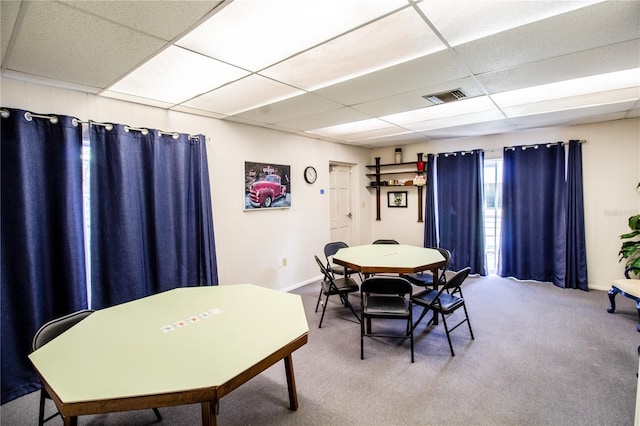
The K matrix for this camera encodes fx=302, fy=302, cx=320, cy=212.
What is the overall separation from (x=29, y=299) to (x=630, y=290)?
18.3 ft

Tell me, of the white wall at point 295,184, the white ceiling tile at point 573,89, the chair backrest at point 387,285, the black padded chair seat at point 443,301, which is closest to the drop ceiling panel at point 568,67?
the white ceiling tile at point 573,89

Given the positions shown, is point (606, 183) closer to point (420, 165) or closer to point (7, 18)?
point (420, 165)

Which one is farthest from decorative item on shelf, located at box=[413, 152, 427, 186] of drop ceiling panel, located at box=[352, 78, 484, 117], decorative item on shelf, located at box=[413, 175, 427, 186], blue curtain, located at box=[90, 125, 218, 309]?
blue curtain, located at box=[90, 125, 218, 309]

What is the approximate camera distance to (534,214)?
15.5 ft

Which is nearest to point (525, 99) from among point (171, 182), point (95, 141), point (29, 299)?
point (171, 182)

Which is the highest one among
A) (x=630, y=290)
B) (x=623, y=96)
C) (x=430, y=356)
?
(x=623, y=96)

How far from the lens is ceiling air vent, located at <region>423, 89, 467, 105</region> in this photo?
9.50 ft

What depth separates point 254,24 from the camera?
1.73 meters

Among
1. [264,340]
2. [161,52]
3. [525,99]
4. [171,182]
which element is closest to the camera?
[264,340]

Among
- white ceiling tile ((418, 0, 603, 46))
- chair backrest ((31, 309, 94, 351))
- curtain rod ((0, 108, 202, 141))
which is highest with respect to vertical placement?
white ceiling tile ((418, 0, 603, 46))

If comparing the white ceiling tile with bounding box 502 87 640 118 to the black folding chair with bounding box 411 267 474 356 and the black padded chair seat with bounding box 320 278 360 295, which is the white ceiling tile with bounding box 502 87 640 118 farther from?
the black padded chair seat with bounding box 320 278 360 295

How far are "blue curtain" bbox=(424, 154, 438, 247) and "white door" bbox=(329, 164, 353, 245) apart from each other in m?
1.46

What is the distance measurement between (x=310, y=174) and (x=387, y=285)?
2.73m

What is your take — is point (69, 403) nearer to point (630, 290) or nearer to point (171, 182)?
point (171, 182)
